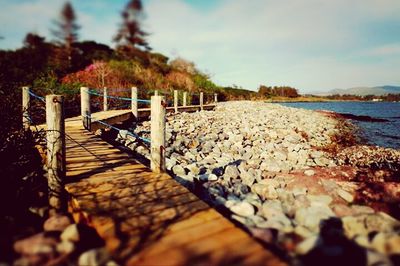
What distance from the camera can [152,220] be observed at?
8.68 ft

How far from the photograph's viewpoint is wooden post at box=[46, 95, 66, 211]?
11.4 feet

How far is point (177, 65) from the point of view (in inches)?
1287

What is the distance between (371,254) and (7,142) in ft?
15.9

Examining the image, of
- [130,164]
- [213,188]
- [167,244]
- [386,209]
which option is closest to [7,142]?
[130,164]

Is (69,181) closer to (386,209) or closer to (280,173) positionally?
(280,173)

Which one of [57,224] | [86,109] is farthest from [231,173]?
[86,109]

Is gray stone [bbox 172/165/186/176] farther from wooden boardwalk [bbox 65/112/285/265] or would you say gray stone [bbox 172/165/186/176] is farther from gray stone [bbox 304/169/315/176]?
gray stone [bbox 304/169/315/176]

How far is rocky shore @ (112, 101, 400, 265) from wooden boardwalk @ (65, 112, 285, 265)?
0.43m

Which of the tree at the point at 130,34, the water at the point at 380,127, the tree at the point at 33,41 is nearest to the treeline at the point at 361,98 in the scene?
the water at the point at 380,127

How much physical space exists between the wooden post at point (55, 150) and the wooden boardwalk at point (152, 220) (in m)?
0.17

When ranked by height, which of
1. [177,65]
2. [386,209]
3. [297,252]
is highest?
[177,65]

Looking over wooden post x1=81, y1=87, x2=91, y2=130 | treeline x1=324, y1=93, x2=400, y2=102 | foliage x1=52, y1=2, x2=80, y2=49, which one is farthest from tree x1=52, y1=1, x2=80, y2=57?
treeline x1=324, y1=93, x2=400, y2=102

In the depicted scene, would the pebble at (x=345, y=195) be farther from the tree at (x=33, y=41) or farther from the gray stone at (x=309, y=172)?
the tree at (x=33, y=41)

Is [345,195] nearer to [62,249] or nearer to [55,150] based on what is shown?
[62,249]
